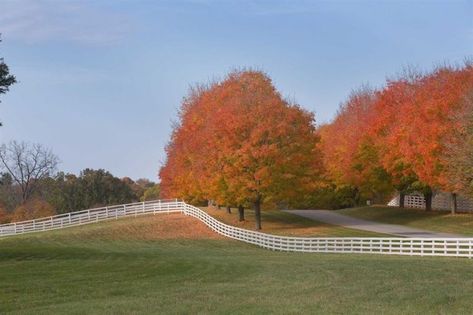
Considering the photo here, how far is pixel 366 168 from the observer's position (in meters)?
58.8

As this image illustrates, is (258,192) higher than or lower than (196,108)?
lower

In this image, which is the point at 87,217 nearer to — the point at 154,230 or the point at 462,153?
the point at 154,230

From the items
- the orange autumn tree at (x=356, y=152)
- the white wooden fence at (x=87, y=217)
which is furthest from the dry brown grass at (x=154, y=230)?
the orange autumn tree at (x=356, y=152)

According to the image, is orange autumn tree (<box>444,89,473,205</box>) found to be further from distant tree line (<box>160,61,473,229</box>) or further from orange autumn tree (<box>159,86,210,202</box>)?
orange autumn tree (<box>159,86,210,202</box>)

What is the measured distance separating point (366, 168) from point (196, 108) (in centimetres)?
1589

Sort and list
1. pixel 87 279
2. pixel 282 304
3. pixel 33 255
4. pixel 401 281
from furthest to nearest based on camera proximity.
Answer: pixel 33 255, pixel 87 279, pixel 401 281, pixel 282 304

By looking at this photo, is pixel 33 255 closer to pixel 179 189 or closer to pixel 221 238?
pixel 221 238

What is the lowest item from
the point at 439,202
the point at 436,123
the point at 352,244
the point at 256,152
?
the point at 352,244

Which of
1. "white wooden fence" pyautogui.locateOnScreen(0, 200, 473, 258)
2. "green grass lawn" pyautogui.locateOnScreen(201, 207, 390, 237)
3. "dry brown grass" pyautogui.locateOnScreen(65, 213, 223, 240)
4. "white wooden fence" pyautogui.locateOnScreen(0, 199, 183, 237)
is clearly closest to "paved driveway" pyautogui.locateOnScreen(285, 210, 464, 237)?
"green grass lawn" pyautogui.locateOnScreen(201, 207, 390, 237)

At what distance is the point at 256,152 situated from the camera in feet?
151

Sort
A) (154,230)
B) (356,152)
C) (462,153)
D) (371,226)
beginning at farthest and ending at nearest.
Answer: (356,152)
(371,226)
(154,230)
(462,153)

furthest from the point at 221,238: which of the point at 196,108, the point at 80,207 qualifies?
the point at 80,207

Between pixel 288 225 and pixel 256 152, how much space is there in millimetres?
11090

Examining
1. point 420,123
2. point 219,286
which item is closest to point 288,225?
point 420,123
